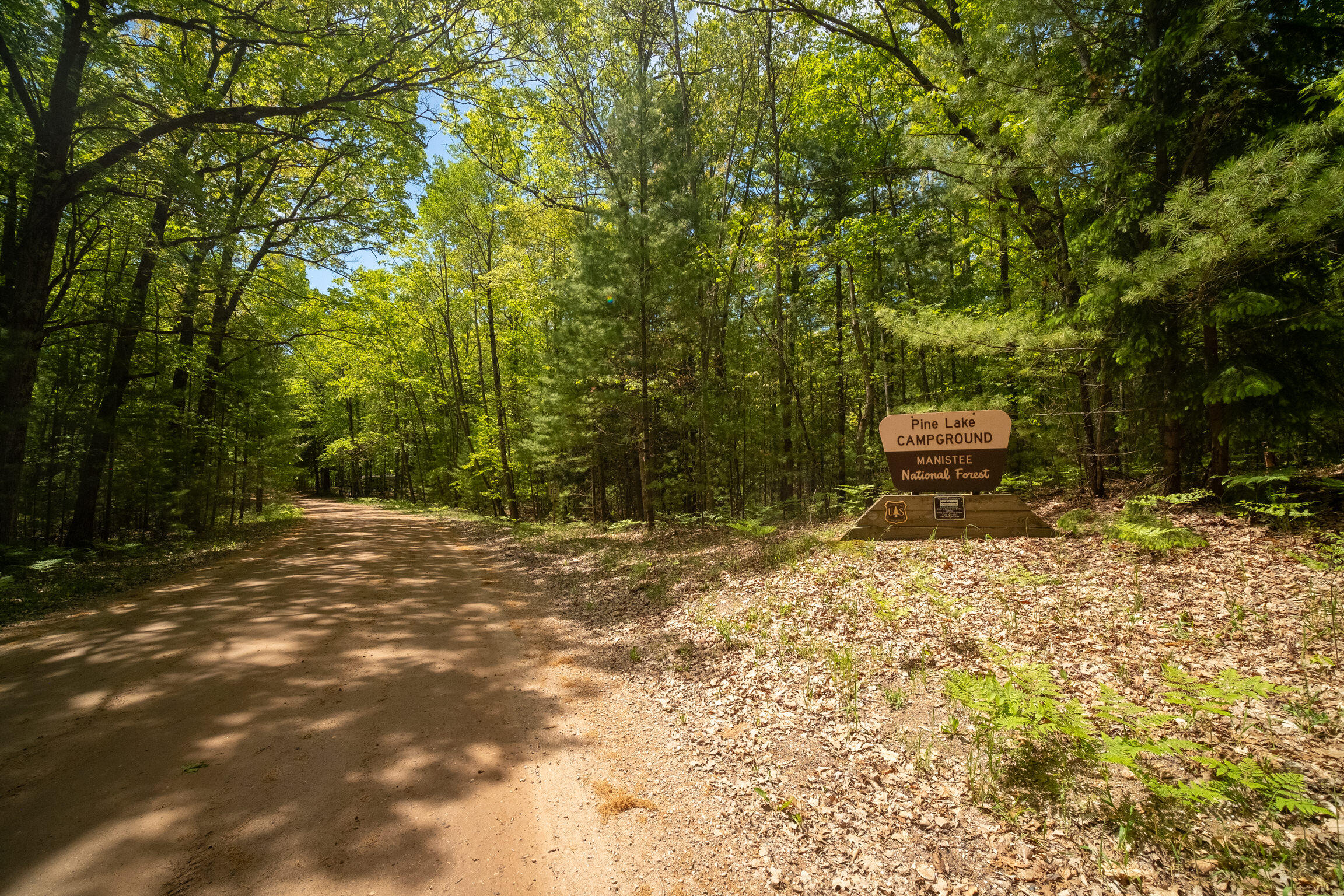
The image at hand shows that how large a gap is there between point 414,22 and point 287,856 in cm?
1425

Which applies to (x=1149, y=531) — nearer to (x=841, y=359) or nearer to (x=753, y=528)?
(x=753, y=528)

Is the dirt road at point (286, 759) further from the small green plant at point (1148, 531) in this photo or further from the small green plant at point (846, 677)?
the small green plant at point (1148, 531)

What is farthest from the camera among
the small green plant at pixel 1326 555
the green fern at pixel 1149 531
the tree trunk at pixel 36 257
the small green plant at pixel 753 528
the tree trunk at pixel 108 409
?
the tree trunk at pixel 108 409

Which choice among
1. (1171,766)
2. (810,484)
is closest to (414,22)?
(1171,766)

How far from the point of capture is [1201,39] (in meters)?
5.42

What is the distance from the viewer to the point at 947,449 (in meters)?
7.54

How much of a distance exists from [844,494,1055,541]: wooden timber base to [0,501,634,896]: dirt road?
5.18 m

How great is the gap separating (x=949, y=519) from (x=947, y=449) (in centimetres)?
108

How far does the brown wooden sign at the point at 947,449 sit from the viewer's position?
7.32 metres

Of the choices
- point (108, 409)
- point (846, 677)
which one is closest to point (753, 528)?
point (846, 677)

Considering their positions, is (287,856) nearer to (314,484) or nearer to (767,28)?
(767,28)

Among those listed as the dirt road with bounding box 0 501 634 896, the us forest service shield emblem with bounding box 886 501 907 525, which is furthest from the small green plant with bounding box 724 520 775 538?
the dirt road with bounding box 0 501 634 896

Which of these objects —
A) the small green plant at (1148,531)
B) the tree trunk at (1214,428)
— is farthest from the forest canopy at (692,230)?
the small green plant at (1148,531)

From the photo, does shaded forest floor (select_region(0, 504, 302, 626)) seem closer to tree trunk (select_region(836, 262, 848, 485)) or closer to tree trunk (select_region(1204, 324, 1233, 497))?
tree trunk (select_region(1204, 324, 1233, 497))
